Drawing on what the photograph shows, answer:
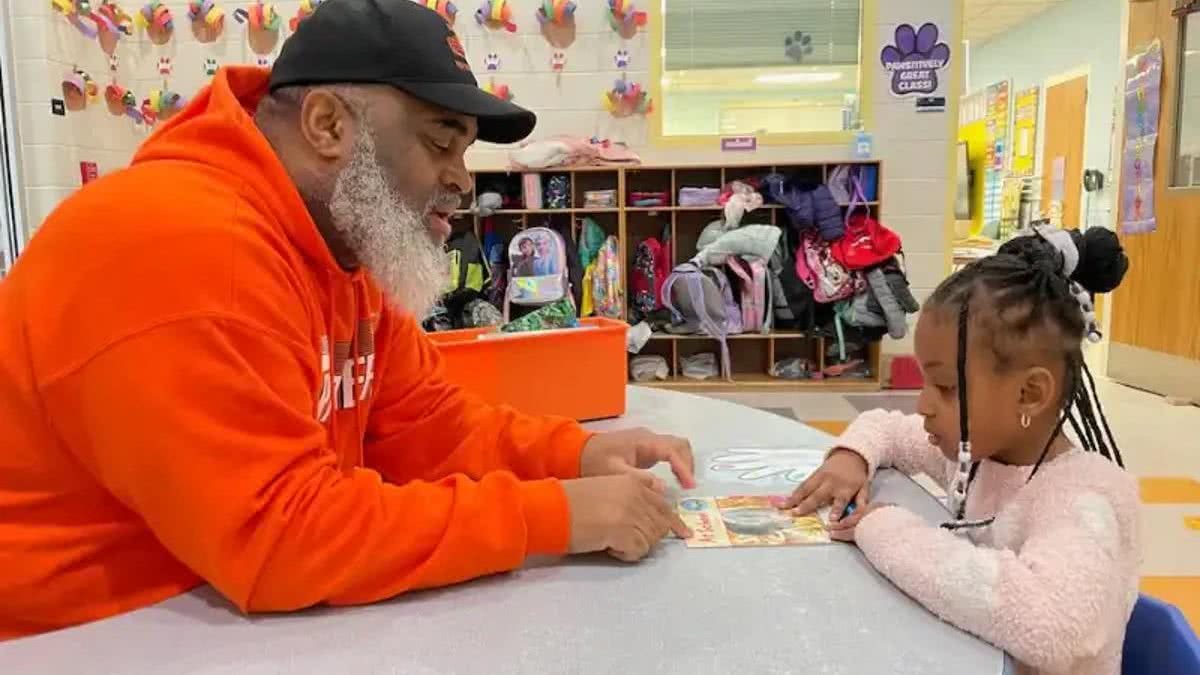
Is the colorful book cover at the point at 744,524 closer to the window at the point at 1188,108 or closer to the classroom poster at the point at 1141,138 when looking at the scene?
the window at the point at 1188,108

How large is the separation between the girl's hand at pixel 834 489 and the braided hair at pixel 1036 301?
0.12 m

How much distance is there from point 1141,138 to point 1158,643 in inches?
198

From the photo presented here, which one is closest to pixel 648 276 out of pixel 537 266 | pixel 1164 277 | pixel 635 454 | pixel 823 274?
pixel 537 266

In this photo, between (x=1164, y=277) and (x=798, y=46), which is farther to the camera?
(x=798, y=46)

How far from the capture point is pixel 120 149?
5.45 m

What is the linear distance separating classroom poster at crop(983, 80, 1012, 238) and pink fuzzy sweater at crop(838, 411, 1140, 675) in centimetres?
989

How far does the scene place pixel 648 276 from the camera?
5.29 m

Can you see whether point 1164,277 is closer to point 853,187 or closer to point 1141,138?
point 1141,138

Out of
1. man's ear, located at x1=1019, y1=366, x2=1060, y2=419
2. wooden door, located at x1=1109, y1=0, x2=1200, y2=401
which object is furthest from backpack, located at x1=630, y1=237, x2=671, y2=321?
man's ear, located at x1=1019, y1=366, x2=1060, y2=419

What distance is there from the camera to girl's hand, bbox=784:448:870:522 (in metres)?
1.15

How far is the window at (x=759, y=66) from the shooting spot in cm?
531

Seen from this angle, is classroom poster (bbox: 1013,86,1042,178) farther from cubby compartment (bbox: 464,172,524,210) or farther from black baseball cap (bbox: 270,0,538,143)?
black baseball cap (bbox: 270,0,538,143)

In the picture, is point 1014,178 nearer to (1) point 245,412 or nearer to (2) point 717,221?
(2) point 717,221

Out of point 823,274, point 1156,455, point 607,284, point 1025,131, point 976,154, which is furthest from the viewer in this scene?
point 976,154
